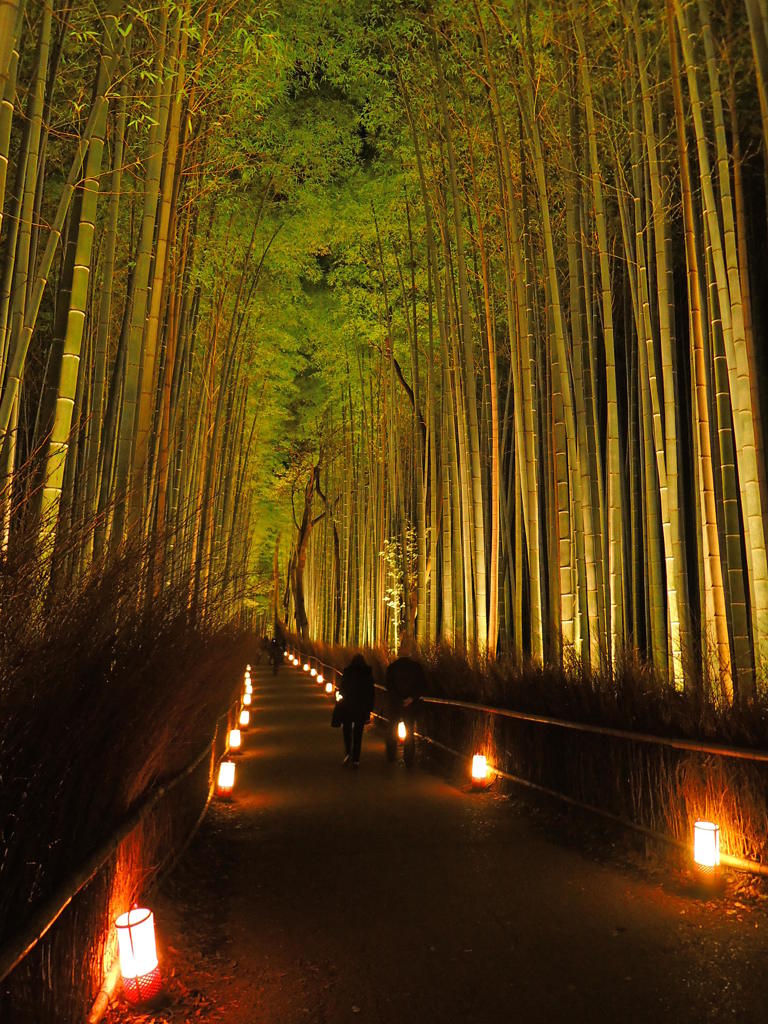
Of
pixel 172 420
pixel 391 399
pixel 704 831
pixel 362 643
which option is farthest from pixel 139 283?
pixel 362 643

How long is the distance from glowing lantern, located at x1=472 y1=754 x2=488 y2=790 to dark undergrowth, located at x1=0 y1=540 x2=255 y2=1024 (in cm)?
268

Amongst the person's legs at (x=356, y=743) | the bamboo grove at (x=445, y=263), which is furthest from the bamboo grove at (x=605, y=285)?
the person's legs at (x=356, y=743)

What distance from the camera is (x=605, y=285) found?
4816 millimetres

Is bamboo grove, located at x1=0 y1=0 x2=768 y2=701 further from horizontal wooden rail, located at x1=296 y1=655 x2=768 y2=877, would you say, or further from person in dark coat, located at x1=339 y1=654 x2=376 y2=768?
person in dark coat, located at x1=339 y1=654 x2=376 y2=768

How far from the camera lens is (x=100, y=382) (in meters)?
4.18

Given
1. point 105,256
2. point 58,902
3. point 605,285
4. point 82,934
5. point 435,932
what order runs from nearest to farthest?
1. point 58,902
2. point 82,934
3. point 435,932
4. point 105,256
5. point 605,285

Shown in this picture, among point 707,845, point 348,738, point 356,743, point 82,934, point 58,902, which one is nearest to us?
point 58,902

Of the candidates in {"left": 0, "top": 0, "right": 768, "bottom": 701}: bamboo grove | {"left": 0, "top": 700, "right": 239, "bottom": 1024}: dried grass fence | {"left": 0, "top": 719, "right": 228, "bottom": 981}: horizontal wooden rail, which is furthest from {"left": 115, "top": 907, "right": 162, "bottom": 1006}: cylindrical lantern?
{"left": 0, "top": 0, "right": 768, "bottom": 701}: bamboo grove

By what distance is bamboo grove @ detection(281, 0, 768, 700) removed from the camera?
4.09 m

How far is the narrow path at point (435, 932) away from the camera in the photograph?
2.18 m

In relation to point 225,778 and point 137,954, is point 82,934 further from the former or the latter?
point 225,778

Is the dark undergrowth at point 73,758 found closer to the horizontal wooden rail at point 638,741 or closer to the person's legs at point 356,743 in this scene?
the horizontal wooden rail at point 638,741

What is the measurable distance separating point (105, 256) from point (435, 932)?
3694 millimetres

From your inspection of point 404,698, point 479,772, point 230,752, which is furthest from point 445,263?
point 230,752
